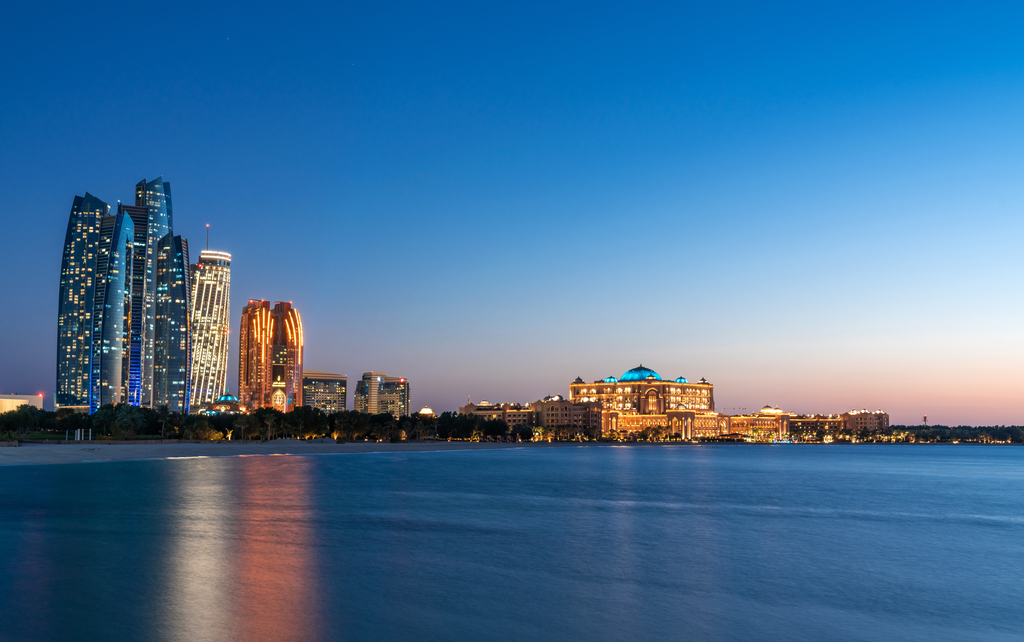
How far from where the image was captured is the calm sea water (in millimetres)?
17688

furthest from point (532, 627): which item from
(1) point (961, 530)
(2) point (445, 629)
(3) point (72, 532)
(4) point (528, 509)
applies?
(1) point (961, 530)

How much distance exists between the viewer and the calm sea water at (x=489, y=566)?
17688 mm

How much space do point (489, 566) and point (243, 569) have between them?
26.5ft

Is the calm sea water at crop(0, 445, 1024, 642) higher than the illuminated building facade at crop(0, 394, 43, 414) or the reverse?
the reverse

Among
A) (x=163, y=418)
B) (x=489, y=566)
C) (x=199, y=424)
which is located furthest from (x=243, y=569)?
(x=163, y=418)

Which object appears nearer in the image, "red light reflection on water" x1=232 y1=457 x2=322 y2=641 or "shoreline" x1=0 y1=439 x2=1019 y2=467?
"red light reflection on water" x1=232 y1=457 x2=322 y2=641

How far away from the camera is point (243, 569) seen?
23.2 meters

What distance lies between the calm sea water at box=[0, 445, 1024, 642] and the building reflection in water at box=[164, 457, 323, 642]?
0.36 feet

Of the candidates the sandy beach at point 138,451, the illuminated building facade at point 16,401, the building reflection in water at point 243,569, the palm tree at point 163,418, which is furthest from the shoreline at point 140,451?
the illuminated building facade at point 16,401

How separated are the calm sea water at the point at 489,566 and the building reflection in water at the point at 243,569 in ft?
0.36

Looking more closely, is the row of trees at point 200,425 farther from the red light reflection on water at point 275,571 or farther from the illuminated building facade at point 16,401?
the red light reflection on water at point 275,571

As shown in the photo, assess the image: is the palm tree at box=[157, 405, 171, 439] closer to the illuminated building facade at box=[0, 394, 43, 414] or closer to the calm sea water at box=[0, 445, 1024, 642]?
the illuminated building facade at box=[0, 394, 43, 414]

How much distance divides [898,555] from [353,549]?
870 inches

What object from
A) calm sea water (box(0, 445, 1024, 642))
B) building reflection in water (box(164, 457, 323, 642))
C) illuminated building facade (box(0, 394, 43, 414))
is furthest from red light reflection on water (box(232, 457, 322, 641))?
illuminated building facade (box(0, 394, 43, 414))
